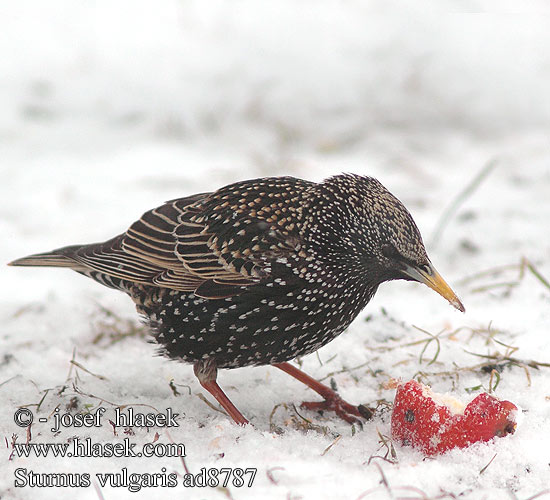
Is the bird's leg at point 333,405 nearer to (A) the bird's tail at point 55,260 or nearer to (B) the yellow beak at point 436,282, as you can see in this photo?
(B) the yellow beak at point 436,282

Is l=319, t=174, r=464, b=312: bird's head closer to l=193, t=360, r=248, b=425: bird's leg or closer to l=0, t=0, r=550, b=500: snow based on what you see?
l=0, t=0, r=550, b=500: snow

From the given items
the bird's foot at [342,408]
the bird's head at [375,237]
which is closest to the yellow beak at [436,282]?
the bird's head at [375,237]

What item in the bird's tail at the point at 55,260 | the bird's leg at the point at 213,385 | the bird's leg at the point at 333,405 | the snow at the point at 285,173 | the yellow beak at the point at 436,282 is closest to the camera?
the snow at the point at 285,173

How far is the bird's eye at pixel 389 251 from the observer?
11.0 feet

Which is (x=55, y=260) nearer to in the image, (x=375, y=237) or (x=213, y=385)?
(x=213, y=385)

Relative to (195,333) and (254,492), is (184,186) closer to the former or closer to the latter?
(195,333)

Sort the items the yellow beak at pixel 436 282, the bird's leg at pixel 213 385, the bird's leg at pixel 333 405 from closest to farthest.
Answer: the yellow beak at pixel 436 282
the bird's leg at pixel 213 385
the bird's leg at pixel 333 405

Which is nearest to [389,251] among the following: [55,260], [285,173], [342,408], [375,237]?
[375,237]

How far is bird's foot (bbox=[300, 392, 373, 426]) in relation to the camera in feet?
11.7

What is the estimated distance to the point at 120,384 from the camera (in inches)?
154

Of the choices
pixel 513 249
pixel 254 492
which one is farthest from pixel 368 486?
pixel 513 249

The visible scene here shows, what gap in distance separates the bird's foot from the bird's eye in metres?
0.72

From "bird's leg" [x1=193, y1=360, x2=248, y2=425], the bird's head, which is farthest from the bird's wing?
"bird's leg" [x1=193, y1=360, x2=248, y2=425]

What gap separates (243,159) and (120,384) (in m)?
3.30
